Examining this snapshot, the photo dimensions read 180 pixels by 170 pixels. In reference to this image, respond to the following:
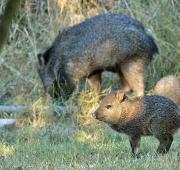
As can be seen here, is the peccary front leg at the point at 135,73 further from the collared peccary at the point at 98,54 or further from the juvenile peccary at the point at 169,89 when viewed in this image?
the juvenile peccary at the point at 169,89

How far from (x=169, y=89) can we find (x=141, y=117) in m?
3.27

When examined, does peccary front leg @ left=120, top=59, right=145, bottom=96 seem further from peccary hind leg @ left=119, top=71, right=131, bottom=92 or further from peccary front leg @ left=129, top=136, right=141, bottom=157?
peccary front leg @ left=129, top=136, right=141, bottom=157

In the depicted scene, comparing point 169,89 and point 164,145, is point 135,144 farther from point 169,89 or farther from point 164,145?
point 169,89

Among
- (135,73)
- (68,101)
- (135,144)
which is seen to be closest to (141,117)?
(135,144)

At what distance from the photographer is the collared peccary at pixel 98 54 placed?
8.30 meters

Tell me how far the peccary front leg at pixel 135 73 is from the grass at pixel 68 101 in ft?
1.29

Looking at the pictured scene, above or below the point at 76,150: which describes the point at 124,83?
below

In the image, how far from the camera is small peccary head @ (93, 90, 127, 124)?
506cm

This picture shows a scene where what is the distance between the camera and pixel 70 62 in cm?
859

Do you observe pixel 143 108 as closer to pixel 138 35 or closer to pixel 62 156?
pixel 62 156

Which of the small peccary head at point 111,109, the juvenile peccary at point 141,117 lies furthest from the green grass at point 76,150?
the small peccary head at point 111,109

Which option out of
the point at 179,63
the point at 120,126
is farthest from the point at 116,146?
the point at 179,63

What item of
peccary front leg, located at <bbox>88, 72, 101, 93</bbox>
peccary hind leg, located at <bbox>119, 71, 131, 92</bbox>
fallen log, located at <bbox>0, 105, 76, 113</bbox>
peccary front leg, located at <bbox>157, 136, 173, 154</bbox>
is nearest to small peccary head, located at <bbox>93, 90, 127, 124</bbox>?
peccary front leg, located at <bbox>157, 136, 173, 154</bbox>

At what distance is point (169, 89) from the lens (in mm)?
8258
